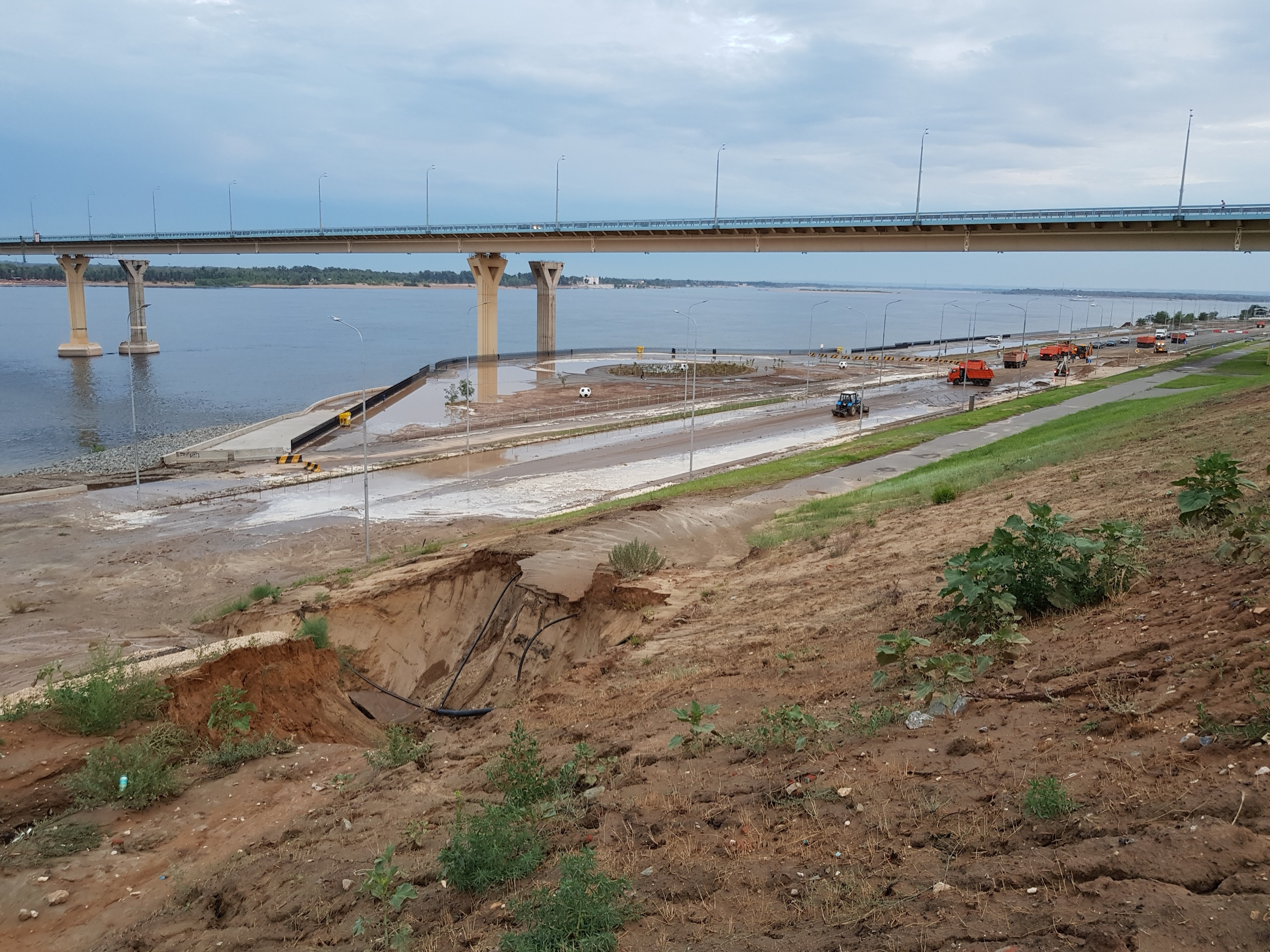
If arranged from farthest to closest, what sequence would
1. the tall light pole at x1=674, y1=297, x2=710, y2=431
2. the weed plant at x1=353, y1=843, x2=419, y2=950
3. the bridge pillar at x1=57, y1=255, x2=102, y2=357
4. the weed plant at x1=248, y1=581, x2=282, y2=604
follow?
the bridge pillar at x1=57, y1=255, x2=102, y2=357, the tall light pole at x1=674, y1=297, x2=710, y2=431, the weed plant at x1=248, y1=581, x2=282, y2=604, the weed plant at x1=353, y1=843, x2=419, y2=950

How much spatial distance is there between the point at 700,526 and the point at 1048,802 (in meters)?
18.4

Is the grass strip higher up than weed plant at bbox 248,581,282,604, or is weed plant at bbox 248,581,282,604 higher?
the grass strip

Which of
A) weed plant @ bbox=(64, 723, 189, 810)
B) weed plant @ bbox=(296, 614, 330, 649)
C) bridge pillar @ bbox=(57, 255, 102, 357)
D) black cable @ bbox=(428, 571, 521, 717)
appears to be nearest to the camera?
weed plant @ bbox=(64, 723, 189, 810)

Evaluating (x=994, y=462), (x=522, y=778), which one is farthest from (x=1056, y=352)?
(x=522, y=778)

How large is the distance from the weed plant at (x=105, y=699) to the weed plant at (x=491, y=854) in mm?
6818

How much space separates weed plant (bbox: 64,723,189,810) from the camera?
10.1 metres

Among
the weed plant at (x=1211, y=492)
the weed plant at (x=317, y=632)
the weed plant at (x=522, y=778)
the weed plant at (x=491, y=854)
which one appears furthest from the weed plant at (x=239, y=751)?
the weed plant at (x=1211, y=492)

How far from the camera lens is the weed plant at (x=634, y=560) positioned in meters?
18.7

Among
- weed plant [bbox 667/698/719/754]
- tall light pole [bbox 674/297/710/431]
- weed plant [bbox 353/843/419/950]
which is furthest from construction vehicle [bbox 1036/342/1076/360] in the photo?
weed plant [bbox 353/843/419/950]

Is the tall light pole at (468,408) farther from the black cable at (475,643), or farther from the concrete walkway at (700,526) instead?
the black cable at (475,643)

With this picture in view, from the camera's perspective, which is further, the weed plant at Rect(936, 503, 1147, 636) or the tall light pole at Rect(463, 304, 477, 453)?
the tall light pole at Rect(463, 304, 477, 453)

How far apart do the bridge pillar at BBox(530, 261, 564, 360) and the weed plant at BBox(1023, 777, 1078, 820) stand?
10387 centimetres

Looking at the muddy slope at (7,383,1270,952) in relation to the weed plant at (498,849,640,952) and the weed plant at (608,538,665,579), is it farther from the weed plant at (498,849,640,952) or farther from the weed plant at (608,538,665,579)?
the weed plant at (608,538,665,579)

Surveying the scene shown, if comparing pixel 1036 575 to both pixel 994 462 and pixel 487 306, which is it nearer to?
pixel 994 462
